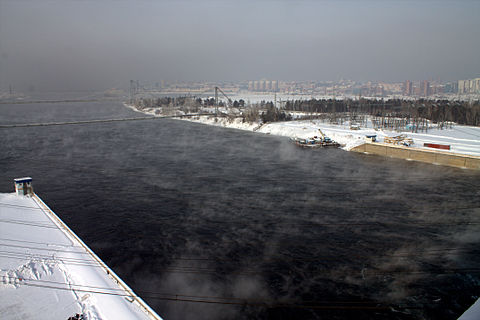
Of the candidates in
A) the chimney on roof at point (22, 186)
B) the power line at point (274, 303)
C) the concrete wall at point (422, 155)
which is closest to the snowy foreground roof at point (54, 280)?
the power line at point (274, 303)

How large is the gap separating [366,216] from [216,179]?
10.5 ft

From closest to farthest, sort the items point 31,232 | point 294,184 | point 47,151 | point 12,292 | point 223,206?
point 12,292, point 31,232, point 223,206, point 294,184, point 47,151

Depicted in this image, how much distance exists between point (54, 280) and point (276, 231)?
267 cm

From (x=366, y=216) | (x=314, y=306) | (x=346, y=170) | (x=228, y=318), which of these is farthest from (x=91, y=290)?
(x=346, y=170)

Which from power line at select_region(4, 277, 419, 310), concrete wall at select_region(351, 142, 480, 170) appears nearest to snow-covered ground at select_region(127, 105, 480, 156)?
concrete wall at select_region(351, 142, 480, 170)

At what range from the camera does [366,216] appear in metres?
5.26

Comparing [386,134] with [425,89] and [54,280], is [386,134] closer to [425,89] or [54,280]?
[54,280]

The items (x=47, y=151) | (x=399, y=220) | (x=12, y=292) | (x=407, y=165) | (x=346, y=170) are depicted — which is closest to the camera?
(x=12, y=292)

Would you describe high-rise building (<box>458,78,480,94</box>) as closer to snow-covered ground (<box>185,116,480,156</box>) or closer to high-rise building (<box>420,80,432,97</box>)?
high-rise building (<box>420,80,432,97</box>)

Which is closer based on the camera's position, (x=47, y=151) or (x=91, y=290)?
(x=91, y=290)

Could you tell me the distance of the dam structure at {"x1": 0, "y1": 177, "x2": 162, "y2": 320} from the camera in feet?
8.56

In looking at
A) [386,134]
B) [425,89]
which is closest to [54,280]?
[386,134]

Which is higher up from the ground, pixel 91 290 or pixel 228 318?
pixel 91 290

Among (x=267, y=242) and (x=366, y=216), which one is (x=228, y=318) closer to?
(x=267, y=242)
